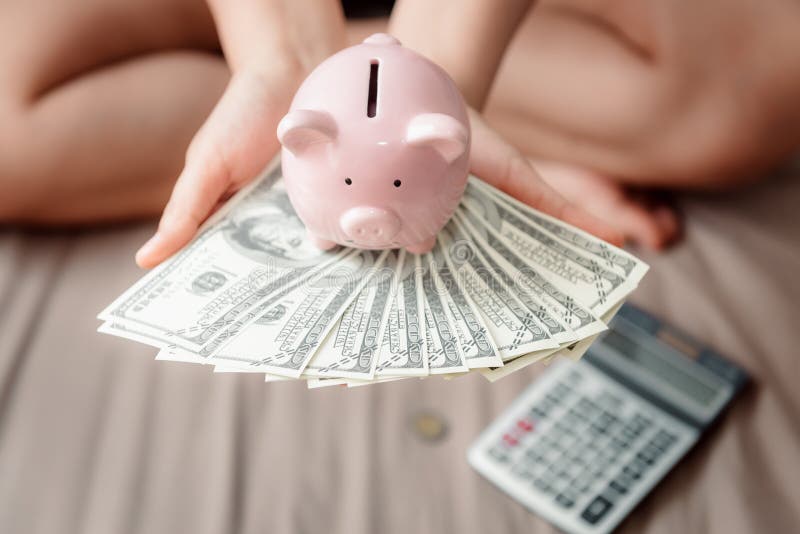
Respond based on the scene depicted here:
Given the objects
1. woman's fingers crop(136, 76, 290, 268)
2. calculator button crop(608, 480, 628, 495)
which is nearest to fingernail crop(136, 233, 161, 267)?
woman's fingers crop(136, 76, 290, 268)

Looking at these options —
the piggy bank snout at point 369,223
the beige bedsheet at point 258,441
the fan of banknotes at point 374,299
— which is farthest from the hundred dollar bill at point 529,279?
the beige bedsheet at point 258,441

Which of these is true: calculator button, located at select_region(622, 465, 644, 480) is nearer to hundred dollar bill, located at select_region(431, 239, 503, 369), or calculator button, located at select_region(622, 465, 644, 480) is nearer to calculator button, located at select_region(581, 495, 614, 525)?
calculator button, located at select_region(581, 495, 614, 525)

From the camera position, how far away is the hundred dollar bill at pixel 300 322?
49 cm

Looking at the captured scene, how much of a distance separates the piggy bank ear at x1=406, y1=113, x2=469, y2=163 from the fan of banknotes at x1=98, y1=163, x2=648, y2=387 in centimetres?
13

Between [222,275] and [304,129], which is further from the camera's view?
[222,275]

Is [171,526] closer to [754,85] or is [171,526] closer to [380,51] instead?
[380,51]

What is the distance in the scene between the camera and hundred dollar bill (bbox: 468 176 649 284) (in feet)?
1.81

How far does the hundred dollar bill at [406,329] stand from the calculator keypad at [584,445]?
0.79 ft

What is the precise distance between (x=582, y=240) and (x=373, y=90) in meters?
0.21

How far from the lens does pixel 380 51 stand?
49 cm

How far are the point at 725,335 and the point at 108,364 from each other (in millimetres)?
655

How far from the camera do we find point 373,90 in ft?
1.55

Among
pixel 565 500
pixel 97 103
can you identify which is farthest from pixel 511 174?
pixel 97 103

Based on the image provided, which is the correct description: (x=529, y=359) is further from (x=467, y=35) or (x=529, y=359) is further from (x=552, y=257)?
(x=467, y=35)
